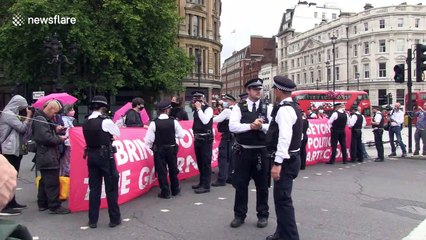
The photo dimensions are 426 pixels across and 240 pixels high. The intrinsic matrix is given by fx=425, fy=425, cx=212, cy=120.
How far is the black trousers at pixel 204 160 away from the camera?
28.7 feet

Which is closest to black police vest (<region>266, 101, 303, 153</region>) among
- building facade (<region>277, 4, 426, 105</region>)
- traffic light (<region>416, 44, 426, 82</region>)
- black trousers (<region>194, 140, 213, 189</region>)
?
black trousers (<region>194, 140, 213, 189</region>)

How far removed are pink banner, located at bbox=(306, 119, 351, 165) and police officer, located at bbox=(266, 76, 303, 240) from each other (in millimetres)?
7624

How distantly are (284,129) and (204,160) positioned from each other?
12.8ft

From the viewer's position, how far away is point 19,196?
8258 millimetres

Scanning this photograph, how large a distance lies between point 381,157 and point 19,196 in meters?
11.0

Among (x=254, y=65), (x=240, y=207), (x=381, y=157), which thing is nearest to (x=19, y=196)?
(x=240, y=207)

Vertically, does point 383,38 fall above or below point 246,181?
above

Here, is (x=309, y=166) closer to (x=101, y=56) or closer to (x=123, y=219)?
(x=123, y=219)

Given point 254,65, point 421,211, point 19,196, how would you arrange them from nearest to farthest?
point 421,211
point 19,196
point 254,65

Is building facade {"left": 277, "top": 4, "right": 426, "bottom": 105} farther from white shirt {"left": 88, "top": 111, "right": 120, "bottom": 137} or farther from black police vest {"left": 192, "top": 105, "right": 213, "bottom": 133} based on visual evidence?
white shirt {"left": 88, "top": 111, "right": 120, "bottom": 137}

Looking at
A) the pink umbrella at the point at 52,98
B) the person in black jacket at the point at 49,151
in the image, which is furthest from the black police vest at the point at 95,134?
the pink umbrella at the point at 52,98

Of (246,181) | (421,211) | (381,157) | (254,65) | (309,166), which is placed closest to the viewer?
(246,181)

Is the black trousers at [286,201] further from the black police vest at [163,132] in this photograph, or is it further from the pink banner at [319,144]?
the pink banner at [319,144]

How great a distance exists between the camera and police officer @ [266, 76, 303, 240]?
5.20 m
